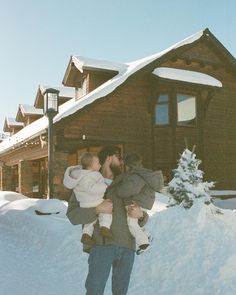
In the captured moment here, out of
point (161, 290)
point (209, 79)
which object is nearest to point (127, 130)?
point (209, 79)

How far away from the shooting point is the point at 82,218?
3410 millimetres

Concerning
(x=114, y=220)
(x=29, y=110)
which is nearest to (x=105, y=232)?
(x=114, y=220)

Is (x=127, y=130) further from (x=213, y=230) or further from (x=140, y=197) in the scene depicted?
(x=140, y=197)

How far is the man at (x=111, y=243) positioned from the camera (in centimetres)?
342

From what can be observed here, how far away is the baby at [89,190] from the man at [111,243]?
51 mm

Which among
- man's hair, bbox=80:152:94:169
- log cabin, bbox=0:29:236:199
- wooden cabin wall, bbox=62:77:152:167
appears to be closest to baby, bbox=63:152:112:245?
man's hair, bbox=80:152:94:169

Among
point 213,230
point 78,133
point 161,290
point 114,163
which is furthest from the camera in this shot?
point 78,133

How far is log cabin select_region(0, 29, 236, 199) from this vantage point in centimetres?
1541

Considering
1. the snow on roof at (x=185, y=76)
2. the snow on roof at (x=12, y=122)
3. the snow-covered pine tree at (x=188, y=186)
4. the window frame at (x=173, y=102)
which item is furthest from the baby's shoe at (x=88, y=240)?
the snow on roof at (x=12, y=122)

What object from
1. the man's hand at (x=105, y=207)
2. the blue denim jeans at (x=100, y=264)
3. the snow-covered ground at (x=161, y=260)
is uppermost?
the man's hand at (x=105, y=207)

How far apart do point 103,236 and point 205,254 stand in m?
2.76

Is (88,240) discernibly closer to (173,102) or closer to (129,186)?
(129,186)

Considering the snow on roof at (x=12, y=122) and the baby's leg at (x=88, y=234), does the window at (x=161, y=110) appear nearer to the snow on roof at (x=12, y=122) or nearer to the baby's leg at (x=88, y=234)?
the baby's leg at (x=88, y=234)

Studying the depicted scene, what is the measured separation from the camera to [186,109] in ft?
58.3
